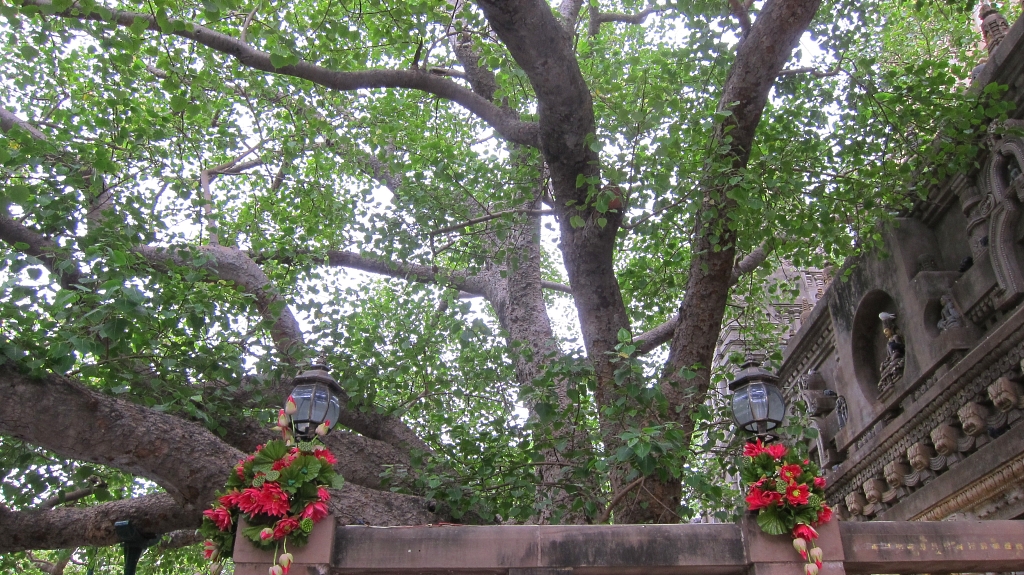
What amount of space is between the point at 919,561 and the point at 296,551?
3.59m

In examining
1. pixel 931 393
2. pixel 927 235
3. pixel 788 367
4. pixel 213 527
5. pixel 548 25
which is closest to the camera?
pixel 213 527

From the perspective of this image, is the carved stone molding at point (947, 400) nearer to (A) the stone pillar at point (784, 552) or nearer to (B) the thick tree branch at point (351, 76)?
(A) the stone pillar at point (784, 552)

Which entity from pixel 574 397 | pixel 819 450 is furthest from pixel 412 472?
pixel 819 450

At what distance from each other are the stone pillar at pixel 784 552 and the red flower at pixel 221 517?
Answer: 3.04 metres

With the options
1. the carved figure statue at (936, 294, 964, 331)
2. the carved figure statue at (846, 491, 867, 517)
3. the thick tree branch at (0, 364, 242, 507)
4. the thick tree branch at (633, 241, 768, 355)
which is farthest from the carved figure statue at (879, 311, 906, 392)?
the thick tree branch at (0, 364, 242, 507)

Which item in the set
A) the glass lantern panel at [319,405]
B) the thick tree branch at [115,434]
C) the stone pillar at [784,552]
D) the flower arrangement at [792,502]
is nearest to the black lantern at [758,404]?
the flower arrangement at [792,502]

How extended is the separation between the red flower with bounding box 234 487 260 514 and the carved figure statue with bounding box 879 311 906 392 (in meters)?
6.30

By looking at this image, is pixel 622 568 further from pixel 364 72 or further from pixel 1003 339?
pixel 364 72

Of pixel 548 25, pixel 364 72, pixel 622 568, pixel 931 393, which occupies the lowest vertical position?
pixel 622 568

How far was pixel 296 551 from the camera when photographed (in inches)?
180

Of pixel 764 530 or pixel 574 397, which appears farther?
pixel 574 397

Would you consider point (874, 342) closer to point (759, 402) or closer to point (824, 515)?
point (759, 402)

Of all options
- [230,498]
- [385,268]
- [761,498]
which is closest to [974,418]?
[761,498]

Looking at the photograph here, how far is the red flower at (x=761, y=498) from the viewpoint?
4.57 metres
